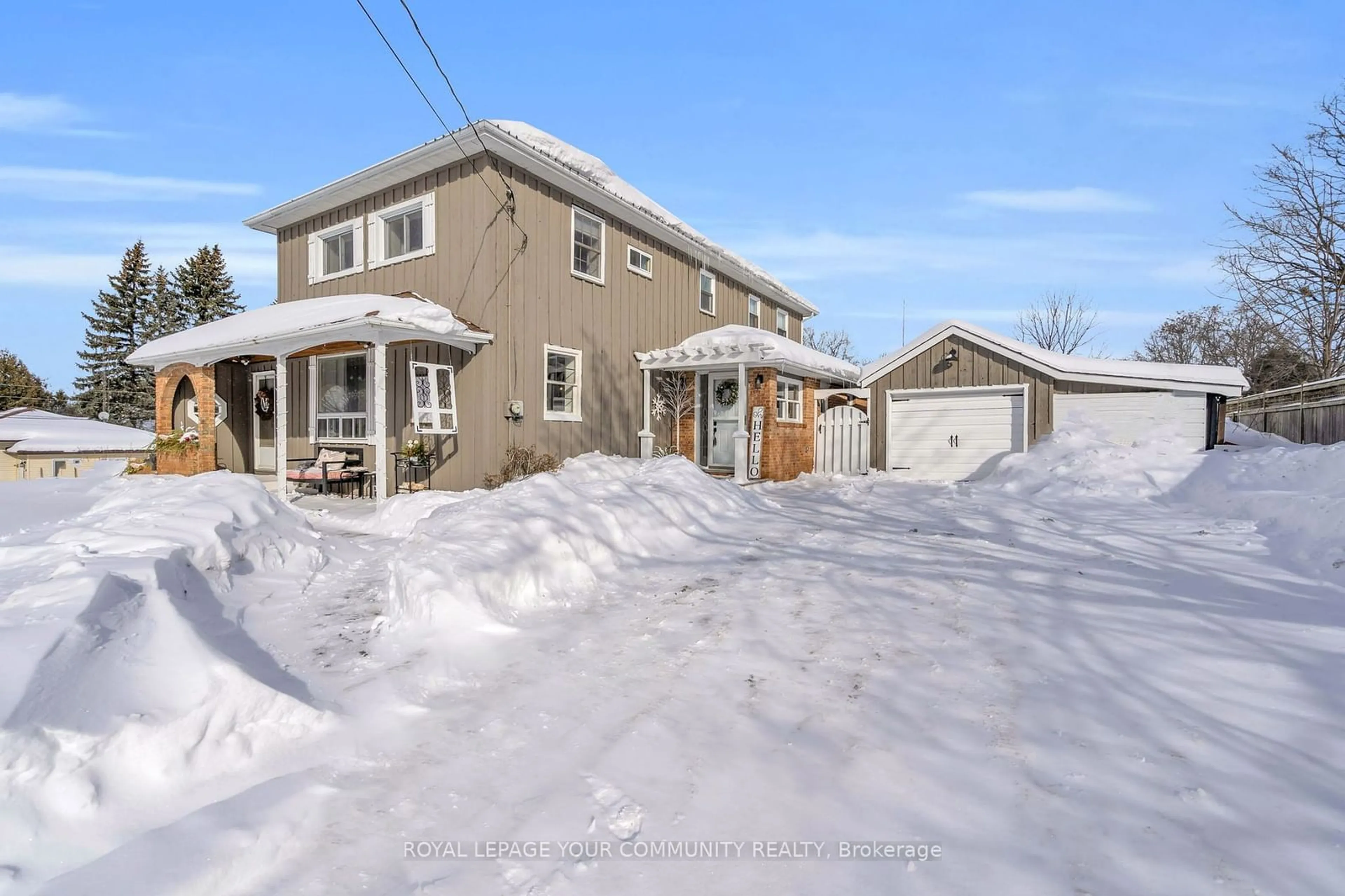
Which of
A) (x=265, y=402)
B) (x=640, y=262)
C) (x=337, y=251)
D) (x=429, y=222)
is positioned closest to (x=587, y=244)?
(x=640, y=262)

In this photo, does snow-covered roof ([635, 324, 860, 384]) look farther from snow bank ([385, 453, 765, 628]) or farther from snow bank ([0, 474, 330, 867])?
snow bank ([0, 474, 330, 867])

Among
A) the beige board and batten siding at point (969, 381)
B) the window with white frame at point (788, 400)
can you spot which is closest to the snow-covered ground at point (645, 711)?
the beige board and batten siding at point (969, 381)

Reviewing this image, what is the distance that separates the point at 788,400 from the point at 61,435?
27946 millimetres

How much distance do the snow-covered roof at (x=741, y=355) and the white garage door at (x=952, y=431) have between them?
5.64 ft

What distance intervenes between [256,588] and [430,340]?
555cm

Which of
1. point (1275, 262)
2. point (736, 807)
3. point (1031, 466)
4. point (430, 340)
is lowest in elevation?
point (736, 807)

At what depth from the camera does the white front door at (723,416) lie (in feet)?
44.4

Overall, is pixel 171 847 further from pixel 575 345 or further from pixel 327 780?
pixel 575 345

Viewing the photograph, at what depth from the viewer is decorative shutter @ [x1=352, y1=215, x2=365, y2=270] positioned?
1230cm

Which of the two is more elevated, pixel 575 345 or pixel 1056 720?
pixel 575 345

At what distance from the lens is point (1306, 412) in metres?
13.9

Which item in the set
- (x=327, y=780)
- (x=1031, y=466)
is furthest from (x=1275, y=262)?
(x=327, y=780)

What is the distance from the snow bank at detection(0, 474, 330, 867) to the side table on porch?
651 centimetres

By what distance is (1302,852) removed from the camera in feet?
6.13
